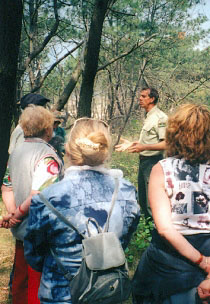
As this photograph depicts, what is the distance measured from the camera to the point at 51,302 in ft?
5.50

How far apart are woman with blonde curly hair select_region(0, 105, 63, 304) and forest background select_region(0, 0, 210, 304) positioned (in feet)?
1.84

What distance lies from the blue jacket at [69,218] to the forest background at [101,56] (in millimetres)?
1310

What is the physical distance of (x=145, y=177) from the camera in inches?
185

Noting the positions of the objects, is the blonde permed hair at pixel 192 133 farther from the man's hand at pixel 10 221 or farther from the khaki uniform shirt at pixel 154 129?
the khaki uniform shirt at pixel 154 129

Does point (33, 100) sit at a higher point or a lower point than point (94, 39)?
lower

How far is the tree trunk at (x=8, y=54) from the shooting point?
2598 millimetres

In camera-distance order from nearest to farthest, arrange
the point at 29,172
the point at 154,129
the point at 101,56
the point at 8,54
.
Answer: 1. the point at 29,172
2. the point at 8,54
3. the point at 154,129
4. the point at 101,56

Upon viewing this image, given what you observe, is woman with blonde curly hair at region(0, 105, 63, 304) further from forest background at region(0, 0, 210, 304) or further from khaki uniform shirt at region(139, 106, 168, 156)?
khaki uniform shirt at region(139, 106, 168, 156)

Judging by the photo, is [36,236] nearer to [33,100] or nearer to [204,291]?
[204,291]

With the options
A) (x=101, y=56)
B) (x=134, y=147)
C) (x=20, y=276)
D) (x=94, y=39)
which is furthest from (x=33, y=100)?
(x=101, y=56)

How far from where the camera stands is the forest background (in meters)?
2.75

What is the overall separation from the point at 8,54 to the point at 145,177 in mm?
2764

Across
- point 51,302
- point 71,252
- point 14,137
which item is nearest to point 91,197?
point 71,252

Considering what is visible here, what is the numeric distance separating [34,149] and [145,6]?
987 centimetres
